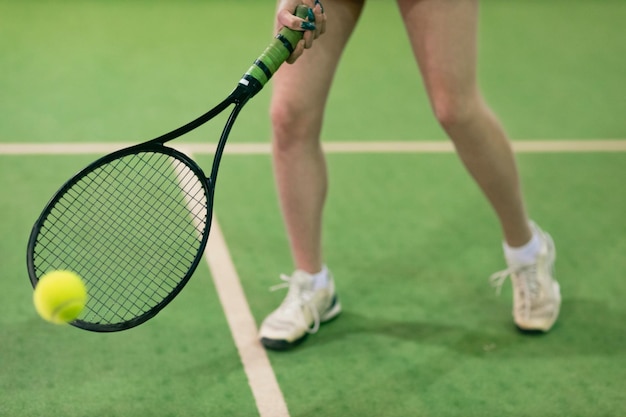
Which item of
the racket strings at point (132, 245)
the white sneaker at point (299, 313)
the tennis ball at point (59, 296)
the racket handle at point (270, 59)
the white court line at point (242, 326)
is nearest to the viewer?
the tennis ball at point (59, 296)

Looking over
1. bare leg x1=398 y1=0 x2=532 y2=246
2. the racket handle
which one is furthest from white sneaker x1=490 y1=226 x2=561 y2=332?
the racket handle

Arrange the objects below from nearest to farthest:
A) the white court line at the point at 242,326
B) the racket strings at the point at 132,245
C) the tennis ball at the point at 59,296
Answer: the tennis ball at the point at 59,296 < the racket strings at the point at 132,245 < the white court line at the point at 242,326

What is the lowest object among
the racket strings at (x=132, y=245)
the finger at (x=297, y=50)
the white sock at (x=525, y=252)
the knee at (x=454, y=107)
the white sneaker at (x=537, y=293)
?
the white sneaker at (x=537, y=293)

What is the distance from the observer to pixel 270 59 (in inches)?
69.4

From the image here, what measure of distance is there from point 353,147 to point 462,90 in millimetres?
1357

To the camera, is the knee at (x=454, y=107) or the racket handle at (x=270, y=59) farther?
the knee at (x=454, y=107)

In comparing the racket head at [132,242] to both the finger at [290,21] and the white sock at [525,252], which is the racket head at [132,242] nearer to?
the finger at [290,21]

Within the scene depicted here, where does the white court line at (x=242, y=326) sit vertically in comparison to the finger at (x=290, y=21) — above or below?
below

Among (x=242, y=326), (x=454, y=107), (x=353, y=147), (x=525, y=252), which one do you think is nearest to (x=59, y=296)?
(x=242, y=326)

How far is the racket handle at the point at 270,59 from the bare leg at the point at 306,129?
29cm

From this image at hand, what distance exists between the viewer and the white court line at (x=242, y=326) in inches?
79.9

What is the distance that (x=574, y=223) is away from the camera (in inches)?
114

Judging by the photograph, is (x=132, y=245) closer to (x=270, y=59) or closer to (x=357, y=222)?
(x=357, y=222)

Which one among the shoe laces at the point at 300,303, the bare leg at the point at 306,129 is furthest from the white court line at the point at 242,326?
the bare leg at the point at 306,129
